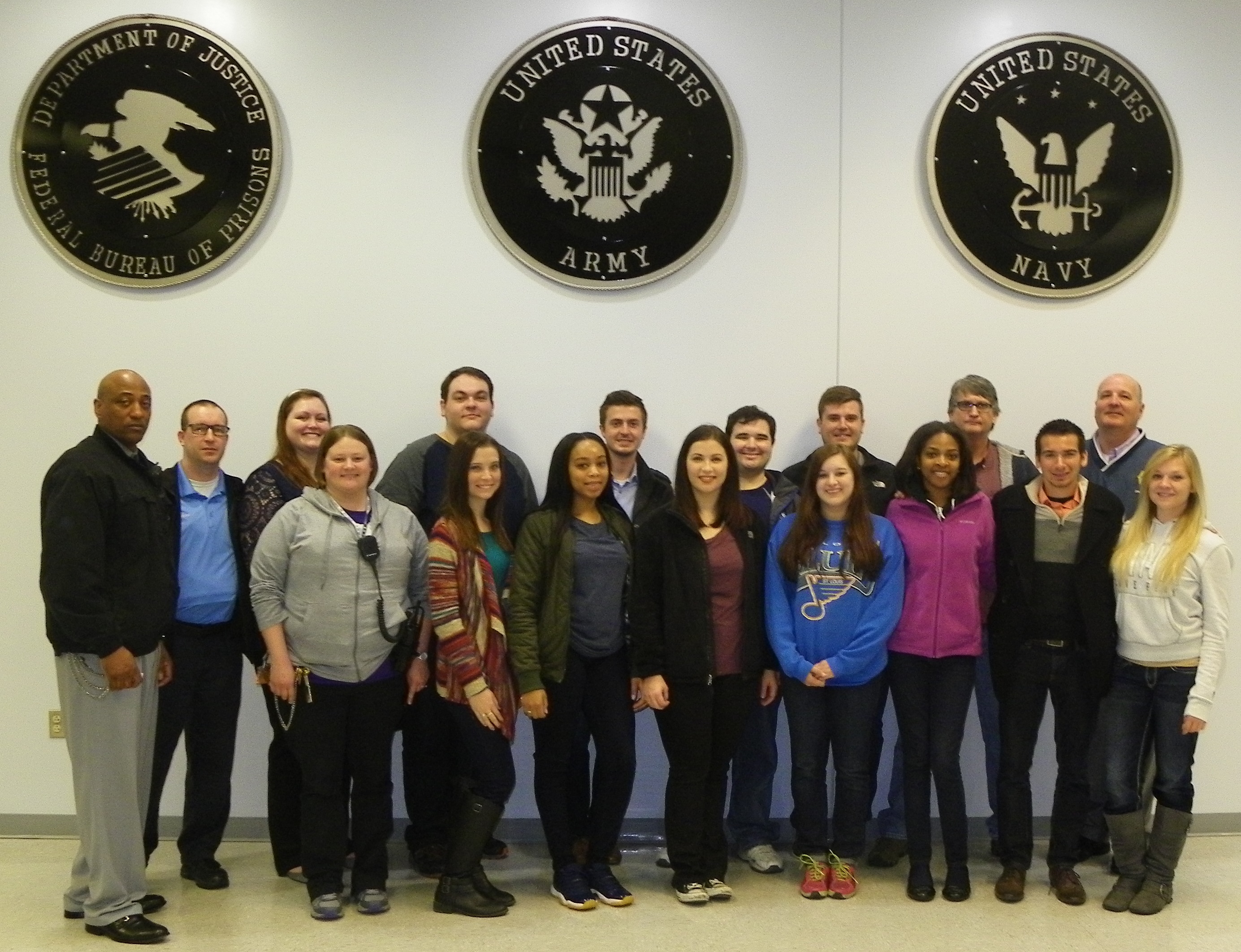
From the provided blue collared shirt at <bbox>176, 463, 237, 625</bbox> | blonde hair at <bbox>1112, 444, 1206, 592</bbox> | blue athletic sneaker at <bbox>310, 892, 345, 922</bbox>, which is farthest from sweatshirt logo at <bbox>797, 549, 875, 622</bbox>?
blue collared shirt at <bbox>176, 463, 237, 625</bbox>

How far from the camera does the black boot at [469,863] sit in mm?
3279

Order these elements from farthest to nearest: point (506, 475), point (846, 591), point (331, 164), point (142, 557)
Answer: point (331, 164) → point (506, 475) → point (846, 591) → point (142, 557)

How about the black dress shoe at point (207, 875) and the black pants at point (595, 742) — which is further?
the black dress shoe at point (207, 875)

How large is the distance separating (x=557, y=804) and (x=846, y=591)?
1.08m

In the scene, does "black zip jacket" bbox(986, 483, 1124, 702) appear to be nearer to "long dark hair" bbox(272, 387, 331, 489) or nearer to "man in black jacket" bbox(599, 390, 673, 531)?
"man in black jacket" bbox(599, 390, 673, 531)

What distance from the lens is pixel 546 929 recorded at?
323 centimetres

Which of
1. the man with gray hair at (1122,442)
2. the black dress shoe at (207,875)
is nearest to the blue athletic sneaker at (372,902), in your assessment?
the black dress shoe at (207,875)

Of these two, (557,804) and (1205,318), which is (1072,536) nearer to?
(1205,318)

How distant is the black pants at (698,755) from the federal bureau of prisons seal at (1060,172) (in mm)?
1974

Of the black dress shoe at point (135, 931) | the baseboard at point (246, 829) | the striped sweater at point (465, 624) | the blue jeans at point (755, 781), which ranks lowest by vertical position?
the baseboard at point (246, 829)

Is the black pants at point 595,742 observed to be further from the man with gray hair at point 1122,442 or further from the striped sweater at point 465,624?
the man with gray hair at point 1122,442

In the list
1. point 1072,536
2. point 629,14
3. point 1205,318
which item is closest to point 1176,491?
point 1072,536

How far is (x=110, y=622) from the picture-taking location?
3.02 m

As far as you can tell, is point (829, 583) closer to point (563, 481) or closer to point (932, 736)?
point (932, 736)
